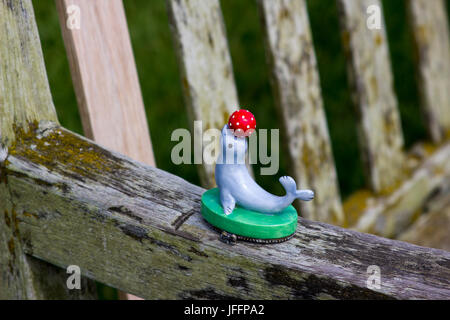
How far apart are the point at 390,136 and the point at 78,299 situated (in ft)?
4.70

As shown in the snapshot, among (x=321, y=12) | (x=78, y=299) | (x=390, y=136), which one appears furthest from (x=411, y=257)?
(x=321, y=12)

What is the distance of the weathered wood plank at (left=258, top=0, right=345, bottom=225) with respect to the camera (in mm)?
1904

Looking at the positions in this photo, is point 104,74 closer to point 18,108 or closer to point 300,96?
point 18,108

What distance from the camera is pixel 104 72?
1.54 m

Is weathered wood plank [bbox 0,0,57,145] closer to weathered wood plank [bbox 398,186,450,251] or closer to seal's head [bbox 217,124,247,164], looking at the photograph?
seal's head [bbox 217,124,247,164]

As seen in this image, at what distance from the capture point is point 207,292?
3.77 ft

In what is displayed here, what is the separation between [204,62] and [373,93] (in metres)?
0.82

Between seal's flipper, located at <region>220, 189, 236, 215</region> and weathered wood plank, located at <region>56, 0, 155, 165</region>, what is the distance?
0.52 metres

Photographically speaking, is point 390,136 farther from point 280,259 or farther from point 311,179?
point 280,259

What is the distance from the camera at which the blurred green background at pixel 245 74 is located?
3023 millimetres

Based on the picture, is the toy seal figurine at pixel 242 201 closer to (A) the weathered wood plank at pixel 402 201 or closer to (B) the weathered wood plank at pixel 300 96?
(B) the weathered wood plank at pixel 300 96

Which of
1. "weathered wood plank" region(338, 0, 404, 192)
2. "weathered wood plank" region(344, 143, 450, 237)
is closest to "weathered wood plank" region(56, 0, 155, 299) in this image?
"weathered wood plank" region(338, 0, 404, 192)

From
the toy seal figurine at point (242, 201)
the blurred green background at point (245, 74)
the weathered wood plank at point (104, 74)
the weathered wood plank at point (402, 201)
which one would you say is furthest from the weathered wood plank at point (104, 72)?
the blurred green background at point (245, 74)

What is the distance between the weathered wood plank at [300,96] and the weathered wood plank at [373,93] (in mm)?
221
